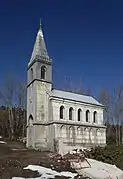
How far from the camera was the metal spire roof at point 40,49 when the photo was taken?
124ft

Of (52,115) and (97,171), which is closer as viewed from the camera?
(97,171)

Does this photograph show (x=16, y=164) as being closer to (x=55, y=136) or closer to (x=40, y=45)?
(x=55, y=136)

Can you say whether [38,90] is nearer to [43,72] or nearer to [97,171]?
[43,72]

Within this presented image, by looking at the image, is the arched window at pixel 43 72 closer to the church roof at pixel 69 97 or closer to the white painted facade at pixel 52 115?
the white painted facade at pixel 52 115

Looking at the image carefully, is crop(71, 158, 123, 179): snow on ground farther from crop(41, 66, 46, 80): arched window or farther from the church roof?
crop(41, 66, 46, 80): arched window

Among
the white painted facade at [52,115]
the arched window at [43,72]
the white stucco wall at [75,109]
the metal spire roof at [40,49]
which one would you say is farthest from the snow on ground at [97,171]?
the metal spire roof at [40,49]

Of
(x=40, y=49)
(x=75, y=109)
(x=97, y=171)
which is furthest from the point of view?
(x=40, y=49)

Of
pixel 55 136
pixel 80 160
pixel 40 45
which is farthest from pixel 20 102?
pixel 80 160

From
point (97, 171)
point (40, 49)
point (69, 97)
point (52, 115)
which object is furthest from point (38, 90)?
point (97, 171)

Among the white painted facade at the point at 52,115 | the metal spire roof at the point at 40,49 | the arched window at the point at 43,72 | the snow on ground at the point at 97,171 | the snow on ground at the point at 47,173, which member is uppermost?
the metal spire roof at the point at 40,49

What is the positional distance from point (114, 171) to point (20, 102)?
40.1 m

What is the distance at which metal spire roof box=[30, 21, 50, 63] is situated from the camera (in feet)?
124

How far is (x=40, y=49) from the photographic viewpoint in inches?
1528

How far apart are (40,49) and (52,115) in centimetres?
1097
